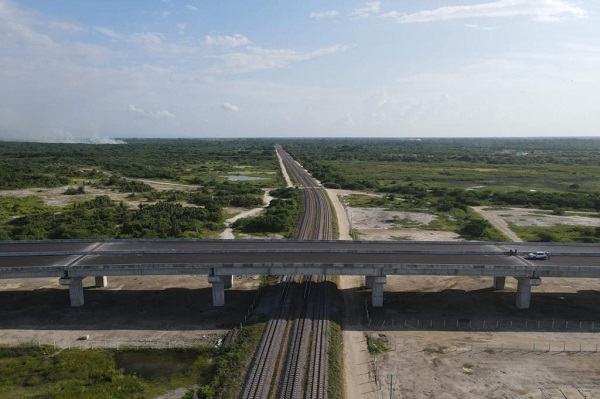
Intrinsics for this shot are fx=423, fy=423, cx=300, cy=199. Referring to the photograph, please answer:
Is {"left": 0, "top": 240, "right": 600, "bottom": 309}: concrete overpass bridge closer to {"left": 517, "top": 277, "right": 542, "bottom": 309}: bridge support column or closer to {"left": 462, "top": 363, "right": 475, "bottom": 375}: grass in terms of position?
{"left": 517, "top": 277, "right": 542, "bottom": 309}: bridge support column

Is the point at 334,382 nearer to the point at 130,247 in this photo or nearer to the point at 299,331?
the point at 299,331

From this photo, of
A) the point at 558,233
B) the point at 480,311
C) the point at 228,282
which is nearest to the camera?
the point at 480,311

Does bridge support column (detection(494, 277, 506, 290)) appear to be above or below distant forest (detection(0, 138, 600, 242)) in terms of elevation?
below

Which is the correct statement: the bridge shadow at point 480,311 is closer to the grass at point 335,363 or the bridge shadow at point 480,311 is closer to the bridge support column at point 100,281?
the grass at point 335,363

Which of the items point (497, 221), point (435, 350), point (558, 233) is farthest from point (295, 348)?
point (497, 221)

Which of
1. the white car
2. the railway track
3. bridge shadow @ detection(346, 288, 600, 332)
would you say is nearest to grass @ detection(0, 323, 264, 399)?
the railway track

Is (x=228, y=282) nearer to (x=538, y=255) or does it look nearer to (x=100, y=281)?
(x=100, y=281)

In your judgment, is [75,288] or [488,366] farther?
[75,288]
